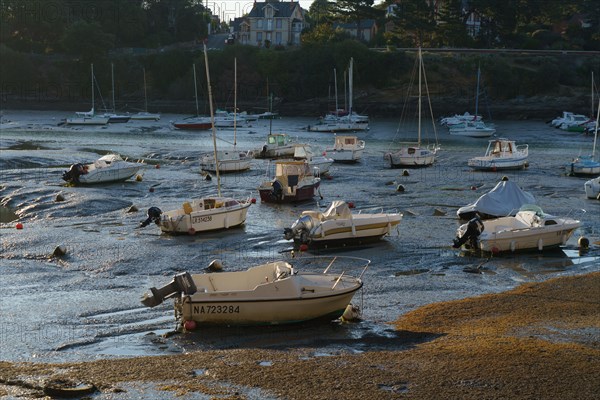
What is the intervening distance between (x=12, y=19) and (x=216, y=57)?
33.9 metres

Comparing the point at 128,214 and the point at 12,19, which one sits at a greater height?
the point at 12,19

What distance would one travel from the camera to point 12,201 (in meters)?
41.8

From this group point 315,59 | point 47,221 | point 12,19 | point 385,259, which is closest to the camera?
point 385,259

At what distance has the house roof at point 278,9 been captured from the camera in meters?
146

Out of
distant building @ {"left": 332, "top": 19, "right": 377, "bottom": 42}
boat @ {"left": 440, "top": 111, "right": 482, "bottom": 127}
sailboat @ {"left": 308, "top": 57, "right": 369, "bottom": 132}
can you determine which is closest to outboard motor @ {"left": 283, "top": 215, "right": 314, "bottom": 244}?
sailboat @ {"left": 308, "top": 57, "right": 369, "bottom": 132}

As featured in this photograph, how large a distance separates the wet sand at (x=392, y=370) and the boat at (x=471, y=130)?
67.4 metres

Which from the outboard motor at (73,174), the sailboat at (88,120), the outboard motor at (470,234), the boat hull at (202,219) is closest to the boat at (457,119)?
the sailboat at (88,120)

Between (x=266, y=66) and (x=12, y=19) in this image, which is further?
(x=12, y=19)

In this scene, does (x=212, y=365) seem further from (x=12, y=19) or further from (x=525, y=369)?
(x=12, y=19)

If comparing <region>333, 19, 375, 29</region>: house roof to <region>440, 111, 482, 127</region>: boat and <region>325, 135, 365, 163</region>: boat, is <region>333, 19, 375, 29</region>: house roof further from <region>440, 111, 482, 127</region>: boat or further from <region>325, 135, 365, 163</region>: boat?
<region>325, 135, 365, 163</region>: boat

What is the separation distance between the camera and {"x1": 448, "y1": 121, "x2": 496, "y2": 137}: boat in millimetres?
86625

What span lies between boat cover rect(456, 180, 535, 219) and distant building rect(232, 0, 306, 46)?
112 m

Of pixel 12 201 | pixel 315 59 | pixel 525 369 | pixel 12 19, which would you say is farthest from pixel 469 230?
pixel 12 19

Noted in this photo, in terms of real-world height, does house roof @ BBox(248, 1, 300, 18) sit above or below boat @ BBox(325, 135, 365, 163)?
above
